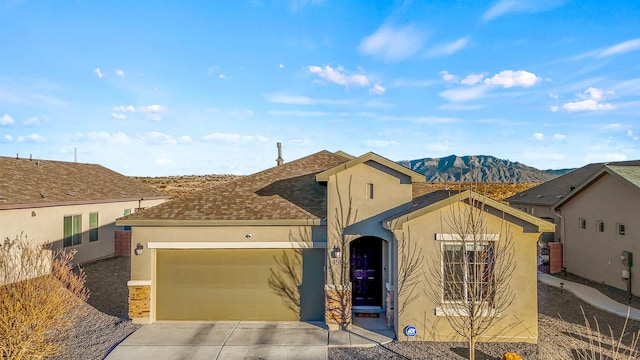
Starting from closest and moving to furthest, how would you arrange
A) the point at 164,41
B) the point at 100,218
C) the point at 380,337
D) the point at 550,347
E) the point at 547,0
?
the point at 550,347, the point at 380,337, the point at 547,0, the point at 164,41, the point at 100,218

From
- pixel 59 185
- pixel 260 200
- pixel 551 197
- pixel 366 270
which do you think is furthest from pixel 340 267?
pixel 59 185

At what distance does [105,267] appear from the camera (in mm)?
17688

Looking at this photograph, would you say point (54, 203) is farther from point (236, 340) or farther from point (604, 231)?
point (604, 231)

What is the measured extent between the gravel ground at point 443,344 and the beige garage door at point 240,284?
59.6 inches

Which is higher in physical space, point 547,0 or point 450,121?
point 547,0

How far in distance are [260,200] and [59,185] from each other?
554 inches

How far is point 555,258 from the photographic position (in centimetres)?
1728

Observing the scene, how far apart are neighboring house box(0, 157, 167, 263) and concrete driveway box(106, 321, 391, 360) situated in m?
9.57

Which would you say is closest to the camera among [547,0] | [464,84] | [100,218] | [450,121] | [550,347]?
[550,347]

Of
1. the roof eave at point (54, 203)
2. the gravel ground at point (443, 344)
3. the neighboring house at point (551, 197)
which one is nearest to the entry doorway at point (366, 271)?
the gravel ground at point (443, 344)

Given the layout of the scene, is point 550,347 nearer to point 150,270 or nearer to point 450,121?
point 150,270

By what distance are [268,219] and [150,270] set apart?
3.83m

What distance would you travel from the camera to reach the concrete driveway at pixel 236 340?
27.9 ft

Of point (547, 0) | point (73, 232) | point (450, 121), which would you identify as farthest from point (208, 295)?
point (450, 121)
